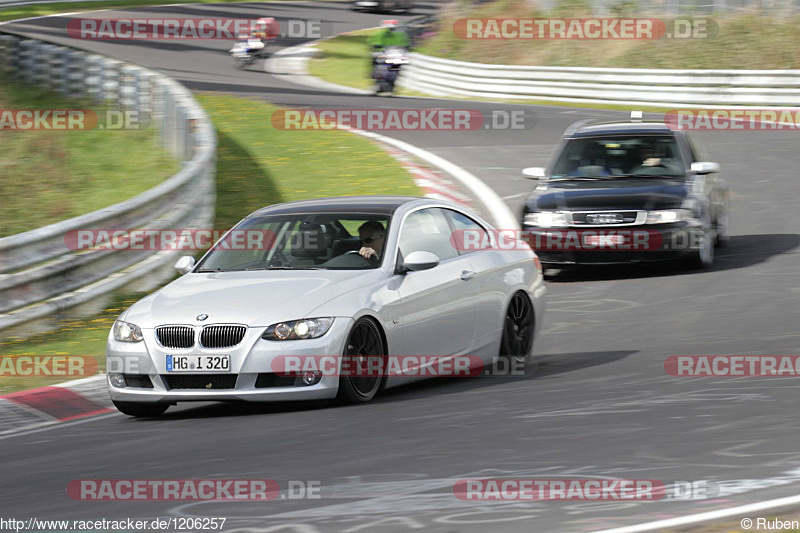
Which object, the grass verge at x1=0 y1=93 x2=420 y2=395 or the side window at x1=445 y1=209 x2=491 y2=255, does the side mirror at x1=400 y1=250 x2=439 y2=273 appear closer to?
the side window at x1=445 y1=209 x2=491 y2=255

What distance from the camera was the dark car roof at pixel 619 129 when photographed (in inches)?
659

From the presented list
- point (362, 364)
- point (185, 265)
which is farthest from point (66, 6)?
point (362, 364)

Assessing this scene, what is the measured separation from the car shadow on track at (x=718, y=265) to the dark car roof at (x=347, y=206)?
5.45 metres

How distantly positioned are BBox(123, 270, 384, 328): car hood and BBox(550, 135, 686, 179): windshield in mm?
7185

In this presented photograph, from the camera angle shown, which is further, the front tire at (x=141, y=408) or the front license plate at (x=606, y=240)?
the front license plate at (x=606, y=240)

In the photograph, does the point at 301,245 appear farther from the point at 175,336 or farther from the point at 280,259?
the point at 175,336

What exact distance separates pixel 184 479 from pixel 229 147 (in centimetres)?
1667

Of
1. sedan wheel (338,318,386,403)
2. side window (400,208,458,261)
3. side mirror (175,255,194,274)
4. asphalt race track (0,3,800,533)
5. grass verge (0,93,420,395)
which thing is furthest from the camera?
grass verge (0,93,420,395)

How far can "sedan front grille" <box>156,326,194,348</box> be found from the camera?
8977 mm

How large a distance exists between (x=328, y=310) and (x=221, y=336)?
0.67 meters

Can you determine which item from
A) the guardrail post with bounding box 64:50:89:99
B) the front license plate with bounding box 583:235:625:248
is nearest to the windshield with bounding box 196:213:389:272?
the front license plate with bounding box 583:235:625:248

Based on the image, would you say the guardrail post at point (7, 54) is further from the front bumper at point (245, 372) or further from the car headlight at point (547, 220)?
the front bumper at point (245, 372)

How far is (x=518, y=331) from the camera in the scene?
36.2ft

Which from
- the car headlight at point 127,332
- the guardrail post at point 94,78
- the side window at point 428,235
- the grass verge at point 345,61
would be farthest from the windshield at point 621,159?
the grass verge at point 345,61
